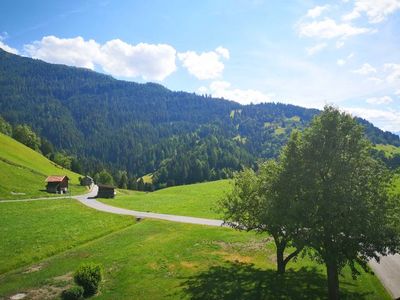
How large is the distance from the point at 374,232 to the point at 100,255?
3147 centimetres

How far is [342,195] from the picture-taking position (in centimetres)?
2509

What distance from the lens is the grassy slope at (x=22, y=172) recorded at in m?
91.2

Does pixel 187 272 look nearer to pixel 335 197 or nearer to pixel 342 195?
pixel 335 197

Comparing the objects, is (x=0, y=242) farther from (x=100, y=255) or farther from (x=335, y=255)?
(x=335, y=255)

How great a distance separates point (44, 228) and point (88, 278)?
1095 inches

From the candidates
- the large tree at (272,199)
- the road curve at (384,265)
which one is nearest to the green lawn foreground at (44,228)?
the road curve at (384,265)

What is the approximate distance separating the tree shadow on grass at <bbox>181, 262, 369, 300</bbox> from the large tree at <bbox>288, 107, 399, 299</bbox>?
556 cm

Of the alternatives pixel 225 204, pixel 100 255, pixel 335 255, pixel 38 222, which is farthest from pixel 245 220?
pixel 38 222

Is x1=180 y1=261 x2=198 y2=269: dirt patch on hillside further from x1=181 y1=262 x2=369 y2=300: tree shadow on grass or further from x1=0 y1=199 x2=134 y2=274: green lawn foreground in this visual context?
x1=0 y1=199 x2=134 y2=274: green lawn foreground

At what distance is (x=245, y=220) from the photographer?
122 feet

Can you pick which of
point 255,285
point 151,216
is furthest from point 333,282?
point 151,216

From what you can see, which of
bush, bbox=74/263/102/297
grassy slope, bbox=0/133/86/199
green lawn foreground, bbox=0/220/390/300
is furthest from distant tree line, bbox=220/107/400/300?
grassy slope, bbox=0/133/86/199

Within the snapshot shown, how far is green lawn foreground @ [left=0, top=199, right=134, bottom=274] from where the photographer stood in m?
44.8

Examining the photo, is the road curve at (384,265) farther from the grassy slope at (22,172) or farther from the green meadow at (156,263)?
the grassy slope at (22,172)
